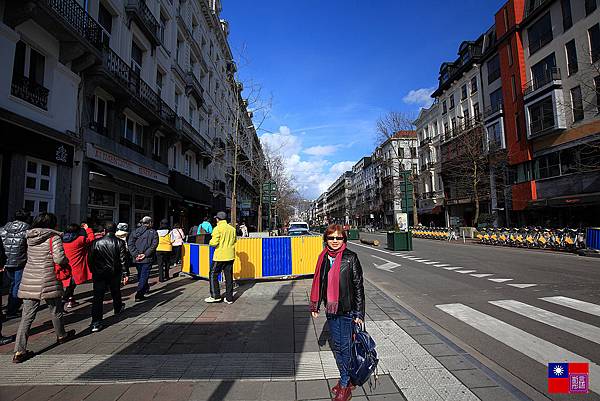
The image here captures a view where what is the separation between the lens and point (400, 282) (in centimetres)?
943

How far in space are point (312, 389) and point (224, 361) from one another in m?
1.23

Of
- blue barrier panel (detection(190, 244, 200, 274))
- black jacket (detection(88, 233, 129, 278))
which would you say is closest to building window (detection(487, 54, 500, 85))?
blue barrier panel (detection(190, 244, 200, 274))

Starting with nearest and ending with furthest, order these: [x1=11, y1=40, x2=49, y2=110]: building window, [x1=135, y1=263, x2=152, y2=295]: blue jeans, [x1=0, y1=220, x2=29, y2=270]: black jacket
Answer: [x1=0, y1=220, x2=29, y2=270]: black jacket → [x1=135, y1=263, x2=152, y2=295]: blue jeans → [x1=11, y1=40, x2=49, y2=110]: building window

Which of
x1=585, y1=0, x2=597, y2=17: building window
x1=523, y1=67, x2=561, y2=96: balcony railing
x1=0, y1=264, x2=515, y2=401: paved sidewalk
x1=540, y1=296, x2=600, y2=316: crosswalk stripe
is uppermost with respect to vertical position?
x1=585, y1=0, x2=597, y2=17: building window

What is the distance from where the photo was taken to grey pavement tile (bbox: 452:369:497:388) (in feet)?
10.7

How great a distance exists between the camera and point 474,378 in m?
3.40

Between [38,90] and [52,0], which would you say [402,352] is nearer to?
[38,90]

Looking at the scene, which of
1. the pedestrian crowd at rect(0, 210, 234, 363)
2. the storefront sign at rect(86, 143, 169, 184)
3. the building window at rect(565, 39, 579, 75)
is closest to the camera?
the pedestrian crowd at rect(0, 210, 234, 363)

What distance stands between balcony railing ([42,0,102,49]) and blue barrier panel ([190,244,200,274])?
7.81 meters

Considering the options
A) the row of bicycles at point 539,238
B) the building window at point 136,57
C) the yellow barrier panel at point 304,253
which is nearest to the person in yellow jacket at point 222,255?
the yellow barrier panel at point 304,253

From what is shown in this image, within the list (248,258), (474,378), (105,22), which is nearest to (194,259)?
(248,258)

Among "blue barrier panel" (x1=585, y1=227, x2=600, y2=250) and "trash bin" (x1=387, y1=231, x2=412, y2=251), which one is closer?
"blue barrier panel" (x1=585, y1=227, x2=600, y2=250)

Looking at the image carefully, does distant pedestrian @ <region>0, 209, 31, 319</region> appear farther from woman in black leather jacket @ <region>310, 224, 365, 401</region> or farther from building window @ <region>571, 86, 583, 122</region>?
building window @ <region>571, 86, 583, 122</region>
